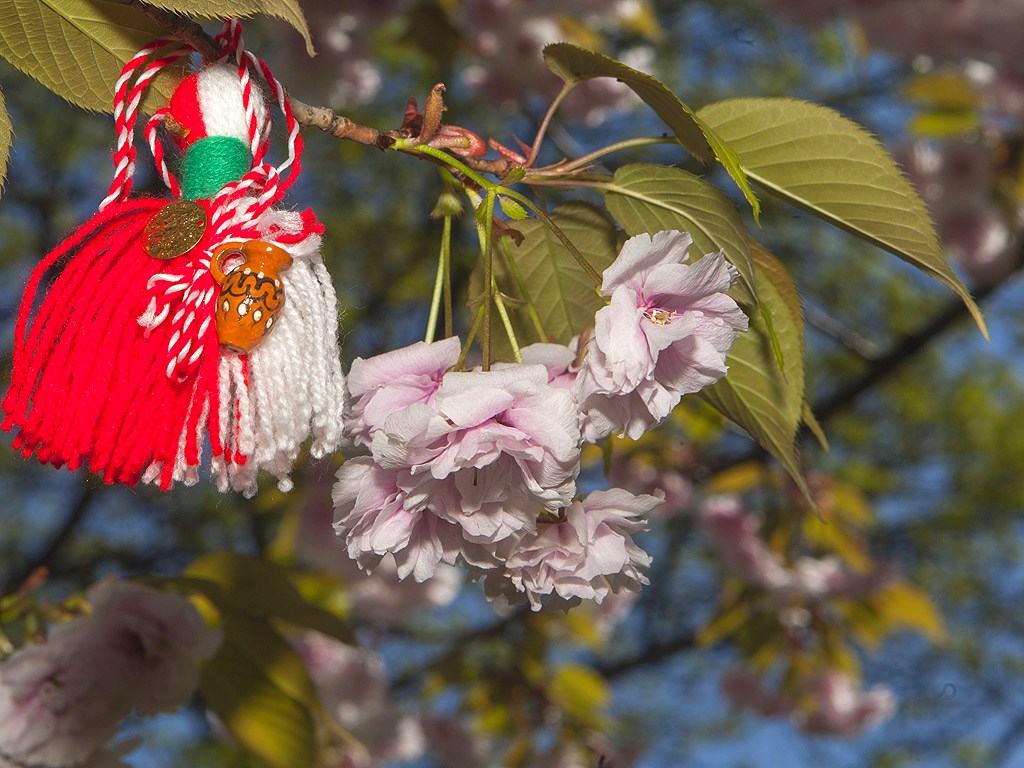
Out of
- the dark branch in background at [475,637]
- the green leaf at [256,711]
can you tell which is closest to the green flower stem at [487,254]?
the green leaf at [256,711]

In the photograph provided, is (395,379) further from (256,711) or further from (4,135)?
(256,711)

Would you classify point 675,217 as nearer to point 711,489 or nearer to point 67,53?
point 67,53

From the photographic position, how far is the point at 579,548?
57 cm

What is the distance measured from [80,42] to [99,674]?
0.58 m

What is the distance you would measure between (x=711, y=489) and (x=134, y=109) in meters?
2.26

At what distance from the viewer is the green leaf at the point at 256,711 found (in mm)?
1010

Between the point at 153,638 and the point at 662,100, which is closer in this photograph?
the point at 662,100

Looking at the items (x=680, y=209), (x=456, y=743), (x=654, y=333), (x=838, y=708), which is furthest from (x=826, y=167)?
(x=456, y=743)

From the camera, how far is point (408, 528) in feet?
1.77

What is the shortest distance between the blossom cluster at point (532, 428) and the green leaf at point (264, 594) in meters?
0.43

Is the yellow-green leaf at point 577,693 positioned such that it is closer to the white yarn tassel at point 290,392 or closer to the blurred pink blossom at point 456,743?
the blurred pink blossom at point 456,743

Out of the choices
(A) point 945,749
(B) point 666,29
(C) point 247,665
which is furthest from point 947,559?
(C) point 247,665

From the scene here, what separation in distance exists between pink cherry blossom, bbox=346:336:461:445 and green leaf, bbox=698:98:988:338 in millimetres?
268

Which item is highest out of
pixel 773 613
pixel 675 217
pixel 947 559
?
pixel 675 217
